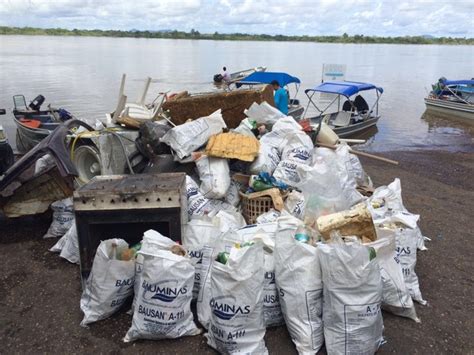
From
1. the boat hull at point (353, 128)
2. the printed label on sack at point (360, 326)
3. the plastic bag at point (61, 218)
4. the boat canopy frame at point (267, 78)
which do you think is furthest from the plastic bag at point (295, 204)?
the boat hull at point (353, 128)

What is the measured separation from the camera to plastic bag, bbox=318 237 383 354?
239cm

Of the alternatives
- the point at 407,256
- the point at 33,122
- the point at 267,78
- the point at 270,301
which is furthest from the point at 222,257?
the point at 267,78

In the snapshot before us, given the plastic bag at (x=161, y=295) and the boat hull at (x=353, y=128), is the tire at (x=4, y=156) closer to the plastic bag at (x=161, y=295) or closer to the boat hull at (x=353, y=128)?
the plastic bag at (x=161, y=295)

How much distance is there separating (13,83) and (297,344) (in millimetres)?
24739

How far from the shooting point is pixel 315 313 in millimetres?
2576

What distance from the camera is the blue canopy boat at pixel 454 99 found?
52.2ft

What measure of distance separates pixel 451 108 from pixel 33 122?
15334 mm

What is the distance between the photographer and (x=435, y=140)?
1348 cm

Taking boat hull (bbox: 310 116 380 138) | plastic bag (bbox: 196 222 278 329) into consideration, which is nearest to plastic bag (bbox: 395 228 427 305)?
plastic bag (bbox: 196 222 278 329)

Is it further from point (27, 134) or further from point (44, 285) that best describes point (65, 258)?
point (27, 134)

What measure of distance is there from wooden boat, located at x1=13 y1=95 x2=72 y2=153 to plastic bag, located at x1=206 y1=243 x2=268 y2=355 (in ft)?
25.2

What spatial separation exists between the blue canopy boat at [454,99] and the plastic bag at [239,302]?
16.0 meters

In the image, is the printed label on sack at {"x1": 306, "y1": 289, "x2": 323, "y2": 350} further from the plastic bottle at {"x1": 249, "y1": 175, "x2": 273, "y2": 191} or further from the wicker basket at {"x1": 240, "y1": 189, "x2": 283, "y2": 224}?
the plastic bottle at {"x1": 249, "y1": 175, "x2": 273, "y2": 191}

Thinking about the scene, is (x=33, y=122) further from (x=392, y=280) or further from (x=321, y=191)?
(x=392, y=280)
